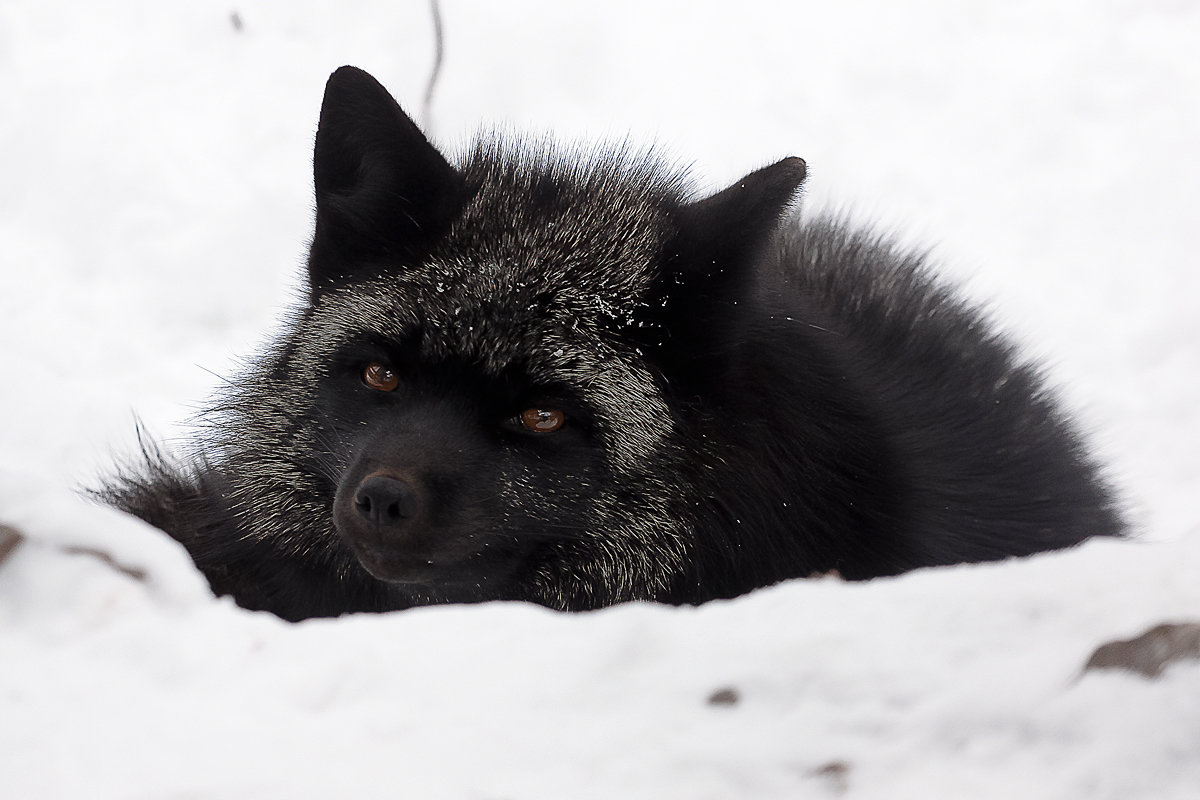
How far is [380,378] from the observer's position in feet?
12.1

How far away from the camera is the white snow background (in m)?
1.97

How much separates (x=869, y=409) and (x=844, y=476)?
27 centimetres

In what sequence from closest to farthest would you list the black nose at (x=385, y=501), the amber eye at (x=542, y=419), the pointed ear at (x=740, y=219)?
the black nose at (x=385, y=501), the pointed ear at (x=740, y=219), the amber eye at (x=542, y=419)

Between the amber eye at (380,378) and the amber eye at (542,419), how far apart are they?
425mm

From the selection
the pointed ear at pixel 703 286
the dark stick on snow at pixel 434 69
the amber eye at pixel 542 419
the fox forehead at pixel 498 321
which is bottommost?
the dark stick on snow at pixel 434 69

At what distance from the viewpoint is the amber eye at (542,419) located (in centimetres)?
360

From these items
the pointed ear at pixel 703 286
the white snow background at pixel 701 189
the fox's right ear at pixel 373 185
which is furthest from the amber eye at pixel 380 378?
the white snow background at pixel 701 189

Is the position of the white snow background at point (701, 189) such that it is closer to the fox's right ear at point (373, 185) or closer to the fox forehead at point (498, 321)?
the fox forehead at point (498, 321)

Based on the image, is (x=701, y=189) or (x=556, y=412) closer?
(x=556, y=412)

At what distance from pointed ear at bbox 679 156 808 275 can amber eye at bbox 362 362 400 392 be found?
96cm

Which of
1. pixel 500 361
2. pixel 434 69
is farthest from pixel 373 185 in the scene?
→ pixel 434 69

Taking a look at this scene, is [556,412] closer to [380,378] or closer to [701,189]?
[380,378]

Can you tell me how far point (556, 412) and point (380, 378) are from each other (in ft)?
1.87

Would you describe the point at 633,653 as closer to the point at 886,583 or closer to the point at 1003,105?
the point at 886,583
